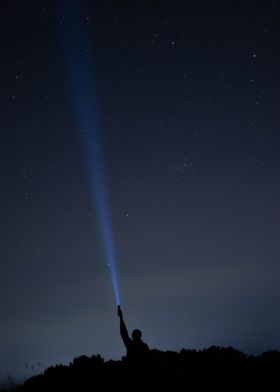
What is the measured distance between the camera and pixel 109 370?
14531 mm

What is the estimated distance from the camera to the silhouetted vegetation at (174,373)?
39.5 feet

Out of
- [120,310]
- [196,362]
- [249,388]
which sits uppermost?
[120,310]

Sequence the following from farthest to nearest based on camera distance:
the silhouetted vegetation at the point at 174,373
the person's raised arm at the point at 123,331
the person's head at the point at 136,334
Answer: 1. the silhouetted vegetation at the point at 174,373
2. the person's raised arm at the point at 123,331
3. the person's head at the point at 136,334

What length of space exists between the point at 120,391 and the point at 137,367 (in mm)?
2707

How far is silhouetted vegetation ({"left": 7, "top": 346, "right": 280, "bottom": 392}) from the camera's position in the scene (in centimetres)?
1205

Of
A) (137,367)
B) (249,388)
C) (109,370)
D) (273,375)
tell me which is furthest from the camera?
(109,370)

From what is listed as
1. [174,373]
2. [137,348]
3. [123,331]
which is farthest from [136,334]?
[174,373]

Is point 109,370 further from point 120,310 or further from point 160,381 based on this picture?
point 120,310

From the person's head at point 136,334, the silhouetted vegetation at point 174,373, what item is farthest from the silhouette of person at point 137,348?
the silhouetted vegetation at point 174,373

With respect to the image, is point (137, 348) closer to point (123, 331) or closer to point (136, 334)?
point (136, 334)

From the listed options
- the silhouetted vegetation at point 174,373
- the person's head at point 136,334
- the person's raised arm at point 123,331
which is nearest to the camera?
the person's head at point 136,334

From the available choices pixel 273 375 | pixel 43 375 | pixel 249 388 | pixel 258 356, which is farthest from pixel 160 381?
pixel 43 375

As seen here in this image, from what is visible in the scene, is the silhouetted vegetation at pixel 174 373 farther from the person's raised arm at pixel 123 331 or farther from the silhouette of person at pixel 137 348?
the person's raised arm at pixel 123 331

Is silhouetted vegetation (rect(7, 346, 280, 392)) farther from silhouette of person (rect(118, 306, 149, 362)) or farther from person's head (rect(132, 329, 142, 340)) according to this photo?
person's head (rect(132, 329, 142, 340))
